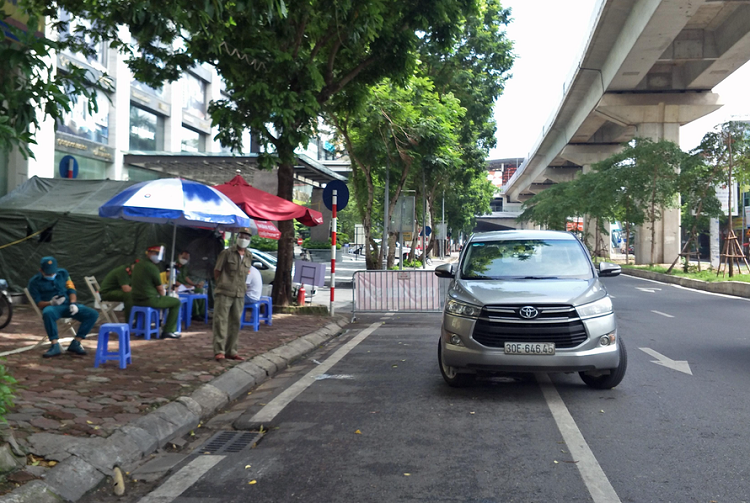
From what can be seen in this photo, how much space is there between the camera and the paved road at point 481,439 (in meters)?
4.23

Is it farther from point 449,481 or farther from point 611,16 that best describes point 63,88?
point 611,16

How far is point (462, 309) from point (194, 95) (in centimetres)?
3249

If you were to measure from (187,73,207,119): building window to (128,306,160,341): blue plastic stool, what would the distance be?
26.2 meters

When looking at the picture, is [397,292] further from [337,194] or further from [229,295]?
[229,295]

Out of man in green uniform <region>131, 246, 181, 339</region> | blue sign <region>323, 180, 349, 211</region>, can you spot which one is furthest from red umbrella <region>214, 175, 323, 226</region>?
man in green uniform <region>131, 246, 181, 339</region>

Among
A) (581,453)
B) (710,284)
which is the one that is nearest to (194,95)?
(710,284)

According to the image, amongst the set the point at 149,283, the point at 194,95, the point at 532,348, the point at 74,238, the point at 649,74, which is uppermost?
the point at 649,74

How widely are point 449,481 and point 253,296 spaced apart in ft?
26.6

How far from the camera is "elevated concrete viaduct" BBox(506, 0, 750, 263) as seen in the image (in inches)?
1047

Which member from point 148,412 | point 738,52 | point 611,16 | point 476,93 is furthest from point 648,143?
point 148,412

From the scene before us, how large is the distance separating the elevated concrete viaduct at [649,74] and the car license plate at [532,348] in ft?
66.6

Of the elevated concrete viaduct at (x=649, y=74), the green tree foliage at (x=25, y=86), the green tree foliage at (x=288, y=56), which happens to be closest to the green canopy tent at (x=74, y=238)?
the green tree foliage at (x=288, y=56)

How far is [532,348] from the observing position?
6527 mm

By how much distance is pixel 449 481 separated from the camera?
435 centimetres
